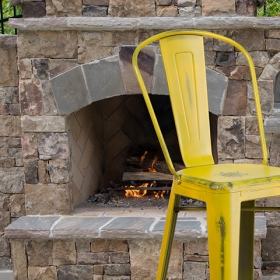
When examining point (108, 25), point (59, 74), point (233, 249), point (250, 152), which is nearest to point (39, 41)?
point (59, 74)

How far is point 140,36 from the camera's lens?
2.76 m

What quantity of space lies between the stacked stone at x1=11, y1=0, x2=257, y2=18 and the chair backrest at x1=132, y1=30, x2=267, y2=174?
0.89m

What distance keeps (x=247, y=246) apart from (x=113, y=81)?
4.19 feet

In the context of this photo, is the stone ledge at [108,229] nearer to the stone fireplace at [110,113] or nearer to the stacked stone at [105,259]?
the stacked stone at [105,259]

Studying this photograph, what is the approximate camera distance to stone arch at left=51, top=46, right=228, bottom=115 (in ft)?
9.07

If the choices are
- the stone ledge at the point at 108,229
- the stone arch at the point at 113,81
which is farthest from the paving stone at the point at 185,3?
the stone ledge at the point at 108,229

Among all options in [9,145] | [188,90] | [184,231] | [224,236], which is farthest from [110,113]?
[224,236]

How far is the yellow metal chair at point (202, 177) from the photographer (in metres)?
1.52

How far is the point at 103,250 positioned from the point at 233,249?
1.34m

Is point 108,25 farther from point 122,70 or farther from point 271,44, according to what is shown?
point 271,44

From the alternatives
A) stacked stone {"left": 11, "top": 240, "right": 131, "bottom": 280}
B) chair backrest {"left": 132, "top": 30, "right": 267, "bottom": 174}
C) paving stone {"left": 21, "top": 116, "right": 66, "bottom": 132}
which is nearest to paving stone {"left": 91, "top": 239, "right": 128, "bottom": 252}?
stacked stone {"left": 11, "top": 240, "right": 131, "bottom": 280}

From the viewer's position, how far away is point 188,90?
6.06 feet

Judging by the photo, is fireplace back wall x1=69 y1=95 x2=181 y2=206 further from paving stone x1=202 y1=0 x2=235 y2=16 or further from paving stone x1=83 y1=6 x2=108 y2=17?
paving stone x1=202 y1=0 x2=235 y2=16

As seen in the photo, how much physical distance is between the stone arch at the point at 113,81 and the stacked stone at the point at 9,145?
43cm
